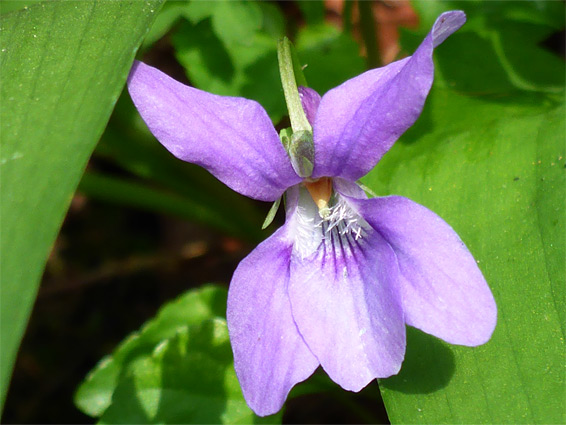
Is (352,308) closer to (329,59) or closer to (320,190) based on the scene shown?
(320,190)

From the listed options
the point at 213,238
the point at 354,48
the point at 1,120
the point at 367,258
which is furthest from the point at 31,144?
the point at 213,238

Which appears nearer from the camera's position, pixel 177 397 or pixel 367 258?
pixel 367 258

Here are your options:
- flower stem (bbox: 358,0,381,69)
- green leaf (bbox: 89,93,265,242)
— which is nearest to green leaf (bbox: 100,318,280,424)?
green leaf (bbox: 89,93,265,242)

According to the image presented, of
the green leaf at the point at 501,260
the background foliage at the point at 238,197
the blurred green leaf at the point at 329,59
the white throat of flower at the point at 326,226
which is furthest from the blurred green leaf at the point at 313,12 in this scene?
the white throat of flower at the point at 326,226

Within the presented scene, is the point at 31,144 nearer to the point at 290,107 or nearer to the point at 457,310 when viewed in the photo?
the point at 290,107

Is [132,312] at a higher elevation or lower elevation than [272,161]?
lower

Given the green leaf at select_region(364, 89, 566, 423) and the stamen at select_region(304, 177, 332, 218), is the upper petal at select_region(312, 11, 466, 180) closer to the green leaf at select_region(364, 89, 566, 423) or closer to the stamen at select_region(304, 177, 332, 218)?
the stamen at select_region(304, 177, 332, 218)

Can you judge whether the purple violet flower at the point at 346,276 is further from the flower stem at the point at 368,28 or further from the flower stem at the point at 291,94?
the flower stem at the point at 368,28
